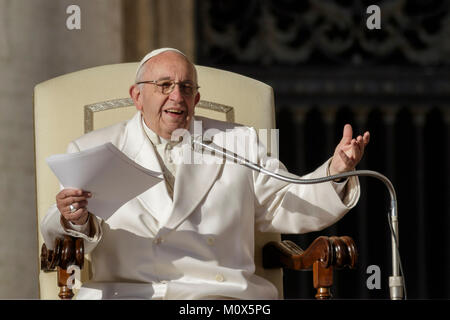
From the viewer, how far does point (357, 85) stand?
4914 millimetres

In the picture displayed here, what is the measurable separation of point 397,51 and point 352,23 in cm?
29

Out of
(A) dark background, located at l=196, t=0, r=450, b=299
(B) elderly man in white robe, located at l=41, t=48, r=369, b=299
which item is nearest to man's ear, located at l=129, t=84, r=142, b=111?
(B) elderly man in white robe, located at l=41, t=48, r=369, b=299

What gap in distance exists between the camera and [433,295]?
4855 millimetres

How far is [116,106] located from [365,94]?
6.39 ft

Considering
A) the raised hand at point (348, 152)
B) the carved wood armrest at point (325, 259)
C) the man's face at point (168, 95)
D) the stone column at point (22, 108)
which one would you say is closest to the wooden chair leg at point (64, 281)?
the man's face at point (168, 95)

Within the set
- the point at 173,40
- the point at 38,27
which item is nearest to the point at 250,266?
the point at 38,27

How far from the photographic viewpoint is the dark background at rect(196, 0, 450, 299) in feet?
16.0

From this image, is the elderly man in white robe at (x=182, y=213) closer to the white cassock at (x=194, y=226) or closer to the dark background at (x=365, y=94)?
the white cassock at (x=194, y=226)

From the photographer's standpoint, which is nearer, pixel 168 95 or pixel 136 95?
pixel 168 95

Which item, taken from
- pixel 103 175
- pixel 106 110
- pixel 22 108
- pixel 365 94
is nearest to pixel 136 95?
pixel 106 110

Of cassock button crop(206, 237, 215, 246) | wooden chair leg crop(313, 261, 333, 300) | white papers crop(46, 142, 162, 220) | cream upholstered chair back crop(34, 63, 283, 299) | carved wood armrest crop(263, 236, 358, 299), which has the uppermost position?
cream upholstered chair back crop(34, 63, 283, 299)

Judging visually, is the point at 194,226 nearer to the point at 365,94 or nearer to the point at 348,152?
the point at 348,152

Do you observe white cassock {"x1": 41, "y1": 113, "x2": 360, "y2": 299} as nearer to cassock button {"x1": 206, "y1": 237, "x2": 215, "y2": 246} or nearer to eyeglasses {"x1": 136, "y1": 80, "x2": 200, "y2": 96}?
cassock button {"x1": 206, "y1": 237, "x2": 215, "y2": 246}

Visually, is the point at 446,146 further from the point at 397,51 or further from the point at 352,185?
the point at 352,185
